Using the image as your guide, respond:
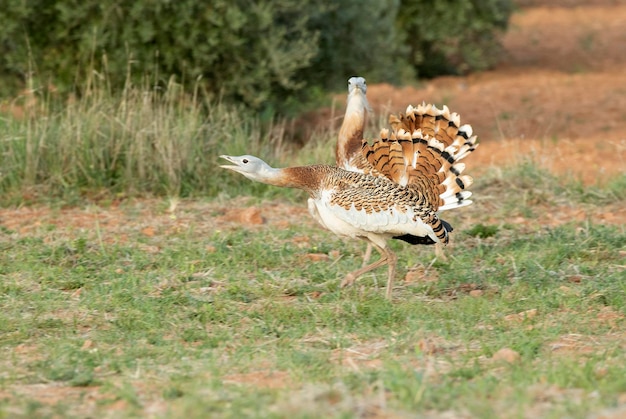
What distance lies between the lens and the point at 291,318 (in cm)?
599

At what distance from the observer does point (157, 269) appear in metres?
7.16

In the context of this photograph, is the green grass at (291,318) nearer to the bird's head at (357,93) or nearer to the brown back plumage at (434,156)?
the brown back plumage at (434,156)

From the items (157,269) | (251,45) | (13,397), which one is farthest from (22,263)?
(251,45)

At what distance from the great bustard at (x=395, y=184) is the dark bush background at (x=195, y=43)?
434cm

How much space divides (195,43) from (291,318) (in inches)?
233

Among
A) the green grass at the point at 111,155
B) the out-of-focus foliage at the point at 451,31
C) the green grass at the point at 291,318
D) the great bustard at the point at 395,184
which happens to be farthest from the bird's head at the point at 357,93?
the out-of-focus foliage at the point at 451,31

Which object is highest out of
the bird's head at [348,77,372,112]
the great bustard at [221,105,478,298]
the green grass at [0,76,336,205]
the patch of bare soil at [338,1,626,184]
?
the bird's head at [348,77,372,112]

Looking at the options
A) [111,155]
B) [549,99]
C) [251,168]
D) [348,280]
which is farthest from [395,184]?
[549,99]

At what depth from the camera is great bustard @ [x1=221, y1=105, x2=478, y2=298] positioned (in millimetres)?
6223

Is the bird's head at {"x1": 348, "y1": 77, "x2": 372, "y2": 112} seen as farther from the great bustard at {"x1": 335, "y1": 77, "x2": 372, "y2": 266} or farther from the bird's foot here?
the bird's foot

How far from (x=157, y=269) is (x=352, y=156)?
154 cm

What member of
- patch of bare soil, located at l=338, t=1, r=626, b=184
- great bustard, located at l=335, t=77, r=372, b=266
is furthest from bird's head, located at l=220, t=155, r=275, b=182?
patch of bare soil, located at l=338, t=1, r=626, b=184

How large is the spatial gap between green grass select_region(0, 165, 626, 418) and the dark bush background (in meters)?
2.75

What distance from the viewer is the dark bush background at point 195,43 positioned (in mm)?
11109
